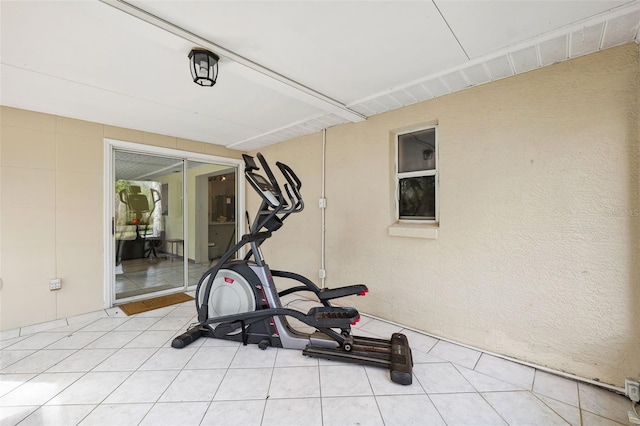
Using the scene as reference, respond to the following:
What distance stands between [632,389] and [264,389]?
2.36m

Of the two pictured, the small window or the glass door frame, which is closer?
the small window

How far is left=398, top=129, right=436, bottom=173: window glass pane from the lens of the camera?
268 centimetres

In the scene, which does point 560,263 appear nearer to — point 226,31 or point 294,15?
point 294,15

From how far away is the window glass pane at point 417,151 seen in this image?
106 inches

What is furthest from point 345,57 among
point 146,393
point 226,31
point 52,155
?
point 52,155

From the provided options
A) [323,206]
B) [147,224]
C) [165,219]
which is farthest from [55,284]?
[323,206]

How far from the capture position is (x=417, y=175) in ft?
9.12

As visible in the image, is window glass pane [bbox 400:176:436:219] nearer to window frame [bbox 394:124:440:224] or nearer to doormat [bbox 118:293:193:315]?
window frame [bbox 394:124:440:224]

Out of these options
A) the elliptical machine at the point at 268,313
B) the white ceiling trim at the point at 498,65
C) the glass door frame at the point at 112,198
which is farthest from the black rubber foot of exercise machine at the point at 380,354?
the glass door frame at the point at 112,198

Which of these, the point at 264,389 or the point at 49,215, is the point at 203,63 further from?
the point at 49,215

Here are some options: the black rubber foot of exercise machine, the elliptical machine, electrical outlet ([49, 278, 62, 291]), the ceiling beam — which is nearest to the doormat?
electrical outlet ([49, 278, 62, 291])

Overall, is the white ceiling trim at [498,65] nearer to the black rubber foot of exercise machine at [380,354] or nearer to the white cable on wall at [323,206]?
the white cable on wall at [323,206]

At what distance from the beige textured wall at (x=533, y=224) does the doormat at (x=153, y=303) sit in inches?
108

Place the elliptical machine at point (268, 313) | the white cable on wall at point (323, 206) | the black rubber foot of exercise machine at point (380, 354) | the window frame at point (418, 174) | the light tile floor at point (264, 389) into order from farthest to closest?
1. the white cable on wall at point (323, 206)
2. the window frame at point (418, 174)
3. the elliptical machine at point (268, 313)
4. the black rubber foot of exercise machine at point (380, 354)
5. the light tile floor at point (264, 389)
